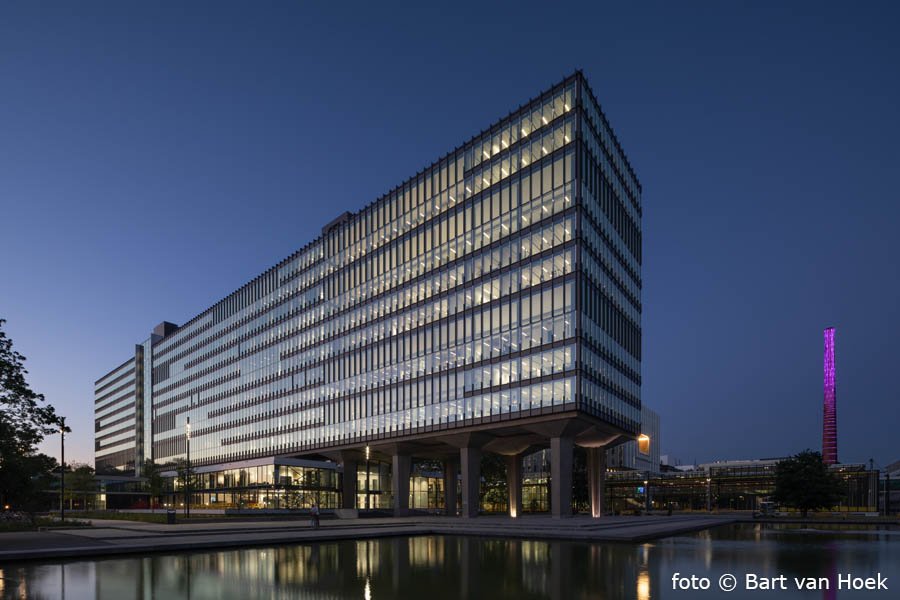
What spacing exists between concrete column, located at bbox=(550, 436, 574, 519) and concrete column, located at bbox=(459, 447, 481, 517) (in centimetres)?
976

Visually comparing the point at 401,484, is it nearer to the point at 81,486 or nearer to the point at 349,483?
the point at 349,483

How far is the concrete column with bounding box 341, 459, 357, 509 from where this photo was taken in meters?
95.8

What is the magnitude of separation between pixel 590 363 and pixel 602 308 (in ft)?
→ 21.6

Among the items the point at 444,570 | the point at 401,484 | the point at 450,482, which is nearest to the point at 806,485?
the point at 450,482

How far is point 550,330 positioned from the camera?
6366 centimetres

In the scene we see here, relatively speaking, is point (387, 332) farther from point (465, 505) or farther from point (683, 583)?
point (683, 583)

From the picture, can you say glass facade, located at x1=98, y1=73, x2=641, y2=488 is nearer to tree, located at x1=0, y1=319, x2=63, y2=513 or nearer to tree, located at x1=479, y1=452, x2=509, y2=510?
tree, located at x1=479, y1=452, x2=509, y2=510

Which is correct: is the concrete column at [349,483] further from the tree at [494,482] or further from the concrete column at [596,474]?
the concrete column at [596,474]

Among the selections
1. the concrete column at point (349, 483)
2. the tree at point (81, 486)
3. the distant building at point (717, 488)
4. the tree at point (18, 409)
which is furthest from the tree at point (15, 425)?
the distant building at point (717, 488)

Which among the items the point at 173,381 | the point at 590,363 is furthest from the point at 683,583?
the point at 173,381

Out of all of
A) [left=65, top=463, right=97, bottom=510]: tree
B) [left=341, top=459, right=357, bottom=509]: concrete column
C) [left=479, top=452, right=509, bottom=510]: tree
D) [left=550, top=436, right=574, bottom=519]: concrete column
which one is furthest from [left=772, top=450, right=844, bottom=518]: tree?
[left=65, top=463, right=97, bottom=510]: tree

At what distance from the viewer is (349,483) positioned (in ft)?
318

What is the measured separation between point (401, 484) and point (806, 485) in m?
46.2

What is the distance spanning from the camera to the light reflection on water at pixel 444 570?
1922cm
